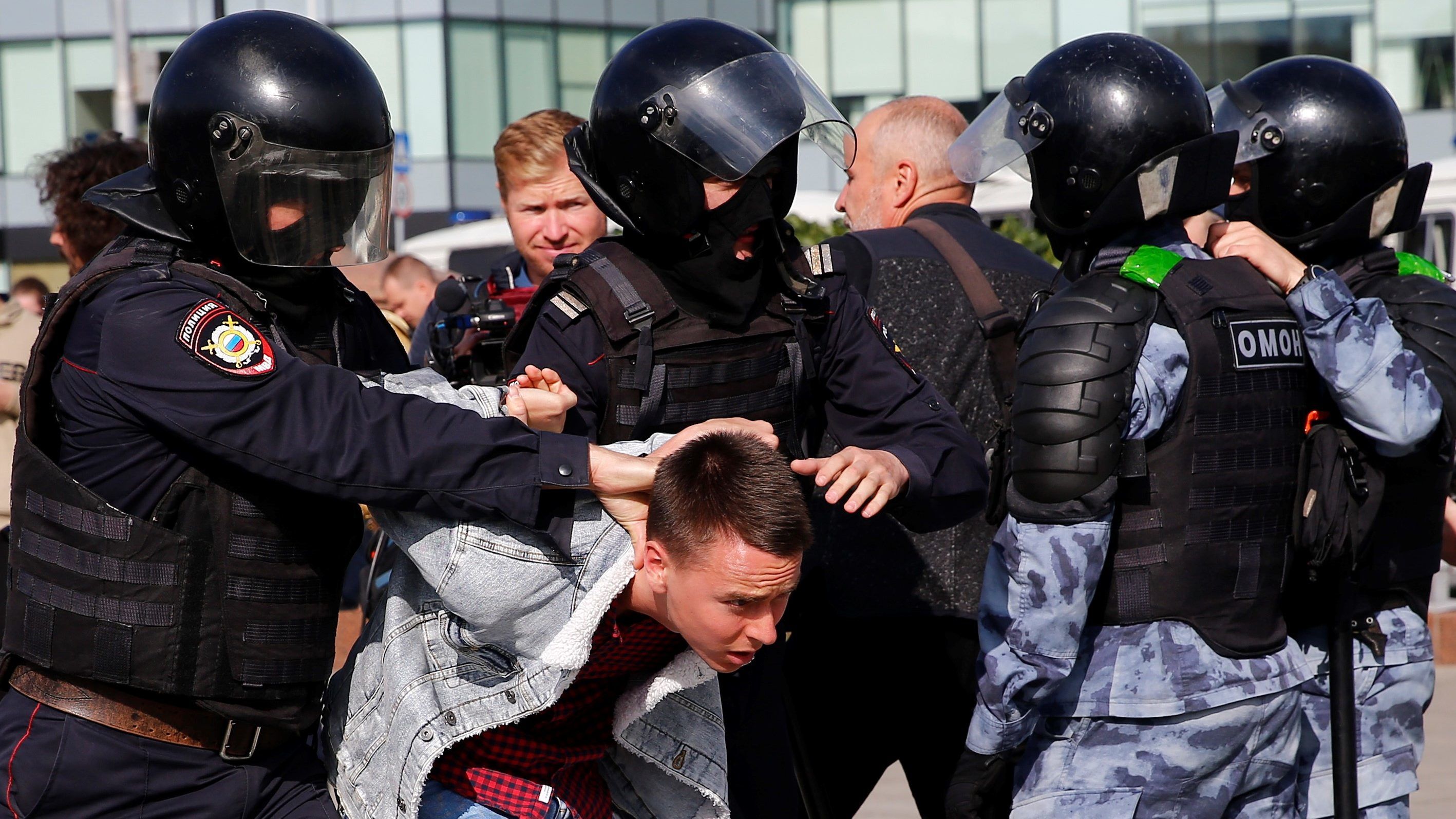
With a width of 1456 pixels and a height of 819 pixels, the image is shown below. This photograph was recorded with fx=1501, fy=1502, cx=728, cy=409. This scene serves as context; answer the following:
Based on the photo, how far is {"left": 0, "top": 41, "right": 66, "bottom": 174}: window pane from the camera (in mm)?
27266

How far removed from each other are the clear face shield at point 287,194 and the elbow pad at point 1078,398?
48.8 inches

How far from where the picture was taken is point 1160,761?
276 cm

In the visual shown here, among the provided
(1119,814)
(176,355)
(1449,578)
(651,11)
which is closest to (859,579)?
(1119,814)

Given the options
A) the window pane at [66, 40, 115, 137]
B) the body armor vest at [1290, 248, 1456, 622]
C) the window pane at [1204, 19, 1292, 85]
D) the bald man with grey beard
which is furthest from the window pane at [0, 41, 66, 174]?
the body armor vest at [1290, 248, 1456, 622]

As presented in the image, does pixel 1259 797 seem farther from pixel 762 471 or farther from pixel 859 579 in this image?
pixel 762 471

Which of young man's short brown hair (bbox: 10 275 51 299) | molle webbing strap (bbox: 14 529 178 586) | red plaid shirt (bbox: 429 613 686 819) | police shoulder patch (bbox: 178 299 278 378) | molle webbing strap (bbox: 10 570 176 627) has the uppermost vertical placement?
police shoulder patch (bbox: 178 299 278 378)

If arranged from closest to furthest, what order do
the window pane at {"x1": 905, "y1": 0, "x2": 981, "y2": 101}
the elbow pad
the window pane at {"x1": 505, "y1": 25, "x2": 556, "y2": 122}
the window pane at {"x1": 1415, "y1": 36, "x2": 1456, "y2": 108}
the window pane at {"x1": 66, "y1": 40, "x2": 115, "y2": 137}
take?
the elbow pad, the window pane at {"x1": 1415, "y1": 36, "x2": 1456, "y2": 108}, the window pane at {"x1": 905, "y1": 0, "x2": 981, "y2": 101}, the window pane at {"x1": 66, "y1": 40, "x2": 115, "y2": 137}, the window pane at {"x1": 505, "y1": 25, "x2": 556, "y2": 122}

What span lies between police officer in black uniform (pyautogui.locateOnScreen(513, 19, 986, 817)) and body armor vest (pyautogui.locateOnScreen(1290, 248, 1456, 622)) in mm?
863

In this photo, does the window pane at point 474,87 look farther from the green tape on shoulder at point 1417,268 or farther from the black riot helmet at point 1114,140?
the black riot helmet at point 1114,140

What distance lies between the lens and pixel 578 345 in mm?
2736

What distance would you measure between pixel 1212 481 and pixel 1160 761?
20.6 inches

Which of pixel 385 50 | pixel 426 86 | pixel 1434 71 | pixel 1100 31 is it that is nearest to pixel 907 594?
pixel 1100 31

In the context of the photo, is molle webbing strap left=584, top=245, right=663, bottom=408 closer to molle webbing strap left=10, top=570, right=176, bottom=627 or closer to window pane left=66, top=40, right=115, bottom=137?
molle webbing strap left=10, top=570, right=176, bottom=627

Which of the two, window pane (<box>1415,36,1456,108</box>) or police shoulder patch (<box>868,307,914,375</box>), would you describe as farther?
window pane (<box>1415,36,1456,108</box>)
